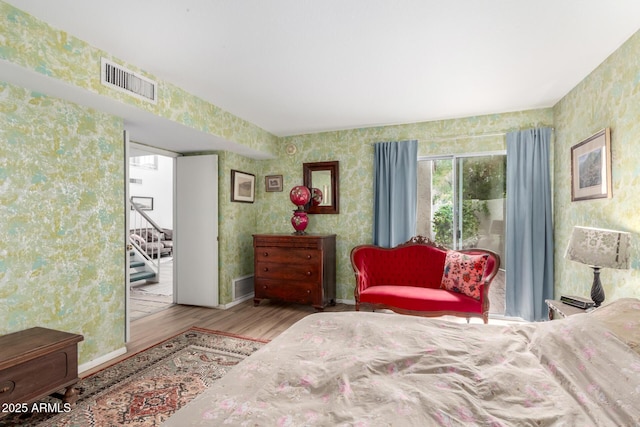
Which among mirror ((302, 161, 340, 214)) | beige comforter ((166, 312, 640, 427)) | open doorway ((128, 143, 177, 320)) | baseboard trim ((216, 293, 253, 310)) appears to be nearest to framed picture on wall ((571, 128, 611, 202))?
beige comforter ((166, 312, 640, 427))

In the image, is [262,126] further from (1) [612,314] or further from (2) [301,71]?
(1) [612,314]

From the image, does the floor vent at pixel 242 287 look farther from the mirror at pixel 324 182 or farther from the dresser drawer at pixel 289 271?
the mirror at pixel 324 182

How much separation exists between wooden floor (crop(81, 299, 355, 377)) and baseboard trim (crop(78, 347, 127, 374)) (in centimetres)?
5

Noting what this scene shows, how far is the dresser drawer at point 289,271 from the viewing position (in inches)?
159

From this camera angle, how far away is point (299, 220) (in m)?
4.34

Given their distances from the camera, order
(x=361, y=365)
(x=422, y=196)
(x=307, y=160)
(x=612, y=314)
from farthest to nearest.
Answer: (x=307, y=160)
(x=422, y=196)
(x=612, y=314)
(x=361, y=365)

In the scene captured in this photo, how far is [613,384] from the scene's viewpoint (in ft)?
3.56

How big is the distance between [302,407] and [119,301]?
2551mm

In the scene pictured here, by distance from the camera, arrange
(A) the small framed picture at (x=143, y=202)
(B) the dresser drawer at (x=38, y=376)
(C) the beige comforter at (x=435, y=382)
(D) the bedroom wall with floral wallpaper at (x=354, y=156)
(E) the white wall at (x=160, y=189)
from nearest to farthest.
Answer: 1. (C) the beige comforter at (x=435, y=382)
2. (B) the dresser drawer at (x=38, y=376)
3. (D) the bedroom wall with floral wallpaper at (x=354, y=156)
4. (A) the small framed picture at (x=143, y=202)
5. (E) the white wall at (x=160, y=189)

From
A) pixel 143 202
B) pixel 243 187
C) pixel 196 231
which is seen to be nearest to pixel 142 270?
pixel 196 231

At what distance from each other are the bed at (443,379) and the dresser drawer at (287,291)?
240 cm

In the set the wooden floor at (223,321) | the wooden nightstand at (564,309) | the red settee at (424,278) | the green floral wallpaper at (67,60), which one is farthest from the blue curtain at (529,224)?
the green floral wallpaper at (67,60)

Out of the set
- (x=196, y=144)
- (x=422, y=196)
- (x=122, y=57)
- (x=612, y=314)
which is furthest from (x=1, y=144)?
(x=422, y=196)

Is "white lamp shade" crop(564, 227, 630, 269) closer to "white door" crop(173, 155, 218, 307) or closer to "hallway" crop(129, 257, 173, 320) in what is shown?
"white door" crop(173, 155, 218, 307)
